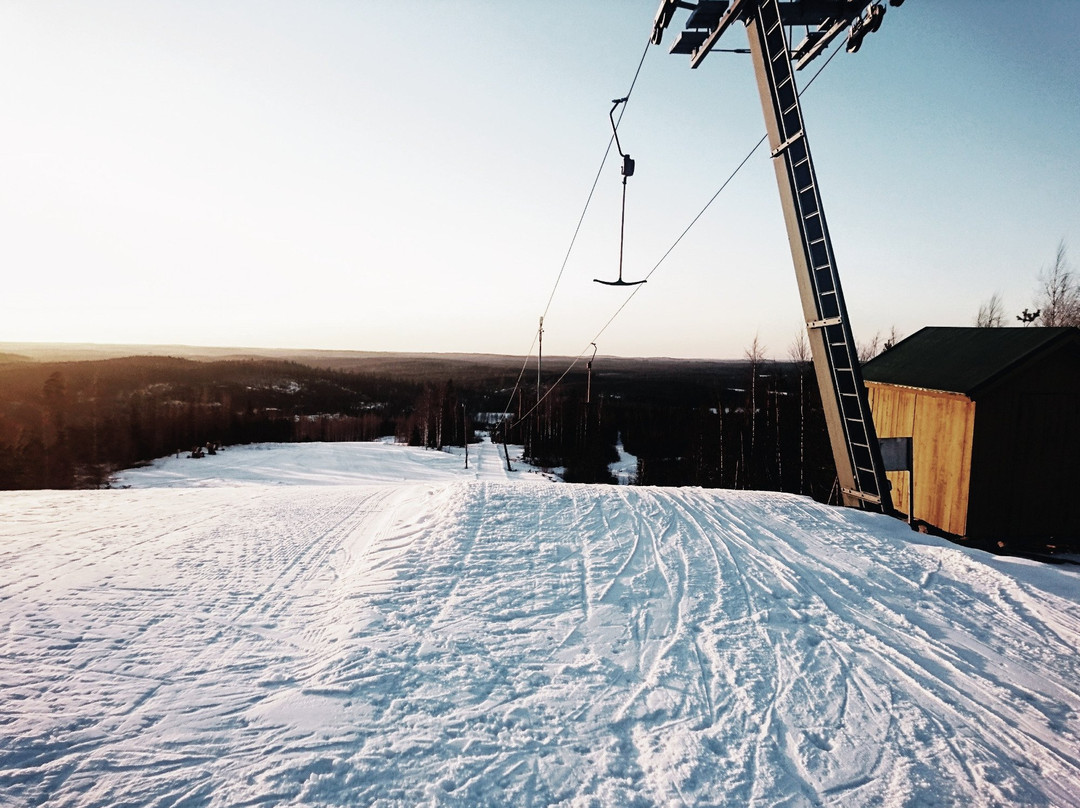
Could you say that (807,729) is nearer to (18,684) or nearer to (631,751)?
(631,751)

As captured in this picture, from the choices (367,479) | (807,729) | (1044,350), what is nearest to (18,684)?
(807,729)

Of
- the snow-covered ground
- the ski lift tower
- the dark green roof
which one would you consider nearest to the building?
the dark green roof

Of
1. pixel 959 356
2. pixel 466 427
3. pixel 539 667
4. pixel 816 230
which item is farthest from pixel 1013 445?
pixel 466 427

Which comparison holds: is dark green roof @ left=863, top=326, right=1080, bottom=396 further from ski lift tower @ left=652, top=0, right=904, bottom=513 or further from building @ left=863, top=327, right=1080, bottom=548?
ski lift tower @ left=652, top=0, right=904, bottom=513

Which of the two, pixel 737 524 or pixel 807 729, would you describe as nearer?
pixel 807 729

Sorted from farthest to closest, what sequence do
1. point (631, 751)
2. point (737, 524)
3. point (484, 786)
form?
point (737, 524) < point (631, 751) < point (484, 786)

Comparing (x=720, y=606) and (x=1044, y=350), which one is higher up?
(x=1044, y=350)
